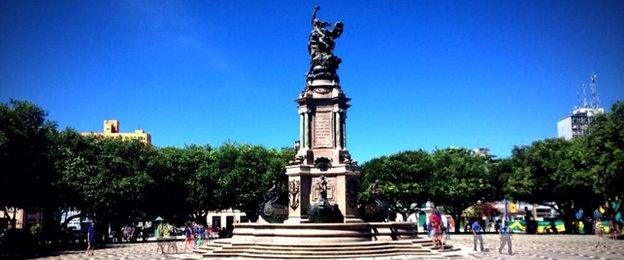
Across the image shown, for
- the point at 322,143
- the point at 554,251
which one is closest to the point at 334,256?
the point at 322,143

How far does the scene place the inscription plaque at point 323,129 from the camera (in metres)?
29.3

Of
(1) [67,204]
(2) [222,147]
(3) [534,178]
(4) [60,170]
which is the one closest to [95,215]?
(1) [67,204]

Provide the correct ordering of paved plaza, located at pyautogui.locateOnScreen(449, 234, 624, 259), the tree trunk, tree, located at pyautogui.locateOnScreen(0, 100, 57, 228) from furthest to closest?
1. the tree trunk
2. tree, located at pyautogui.locateOnScreen(0, 100, 57, 228)
3. paved plaza, located at pyautogui.locateOnScreen(449, 234, 624, 259)

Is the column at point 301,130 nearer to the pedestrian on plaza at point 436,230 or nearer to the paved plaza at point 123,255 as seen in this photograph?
the pedestrian on plaza at point 436,230

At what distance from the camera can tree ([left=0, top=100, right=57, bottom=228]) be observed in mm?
33469

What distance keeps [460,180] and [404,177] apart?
612cm

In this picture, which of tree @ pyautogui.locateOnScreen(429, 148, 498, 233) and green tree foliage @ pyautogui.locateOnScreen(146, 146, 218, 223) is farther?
tree @ pyautogui.locateOnScreen(429, 148, 498, 233)

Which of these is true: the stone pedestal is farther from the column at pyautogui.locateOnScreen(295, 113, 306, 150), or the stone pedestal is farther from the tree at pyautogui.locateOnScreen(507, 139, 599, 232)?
the tree at pyautogui.locateOnScreen(507, 139, 599, 232)

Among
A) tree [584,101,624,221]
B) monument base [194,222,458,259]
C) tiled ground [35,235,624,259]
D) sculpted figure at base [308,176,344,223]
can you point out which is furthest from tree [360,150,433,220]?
monument base [194,222,458,259]

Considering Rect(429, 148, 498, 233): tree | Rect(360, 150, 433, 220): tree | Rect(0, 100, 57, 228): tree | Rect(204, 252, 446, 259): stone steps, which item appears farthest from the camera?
Rect(360, 150, 433, 220): tree

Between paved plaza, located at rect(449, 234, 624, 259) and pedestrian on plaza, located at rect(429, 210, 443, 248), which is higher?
pedestrian on plaza, located at rect(429, 210, 443, 248)

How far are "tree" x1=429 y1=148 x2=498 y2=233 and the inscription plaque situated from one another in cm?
3113

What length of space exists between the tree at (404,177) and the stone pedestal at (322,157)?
92.5 feet

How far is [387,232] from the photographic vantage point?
2588 centimetres
